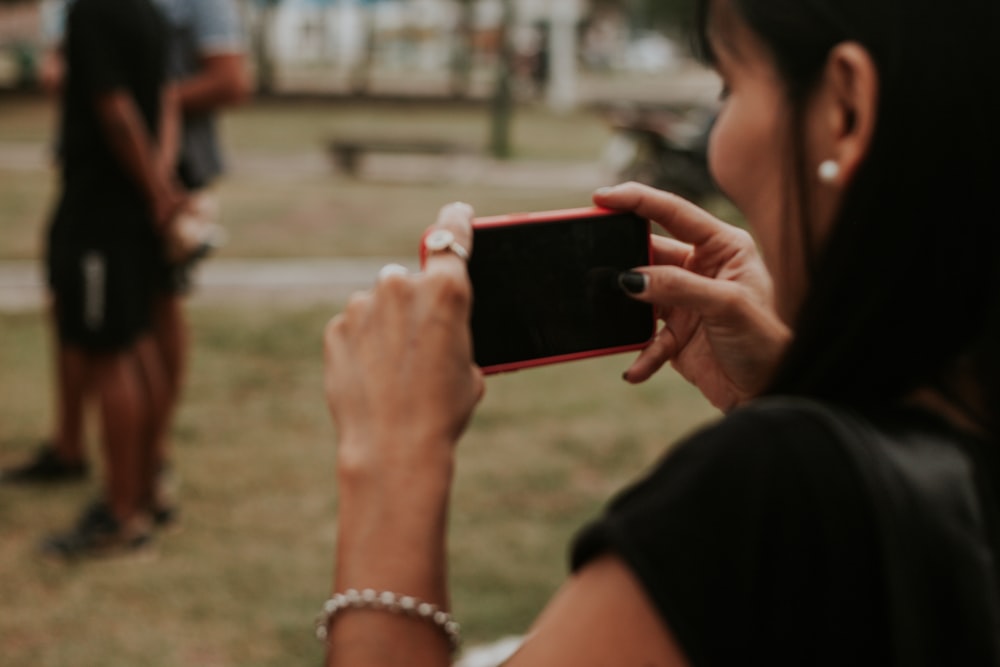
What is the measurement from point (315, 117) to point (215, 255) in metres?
14.5

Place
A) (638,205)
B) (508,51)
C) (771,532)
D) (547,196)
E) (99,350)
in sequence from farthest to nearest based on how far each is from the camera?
(508,51)
(547,196)
(99,350)
(638,205)
(771,532)

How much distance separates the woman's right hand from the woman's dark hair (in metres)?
0.40

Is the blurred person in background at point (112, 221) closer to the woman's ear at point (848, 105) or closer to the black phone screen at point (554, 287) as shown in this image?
the black phone screen at point (554, 287)

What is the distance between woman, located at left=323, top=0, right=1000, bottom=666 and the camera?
96 centimetres

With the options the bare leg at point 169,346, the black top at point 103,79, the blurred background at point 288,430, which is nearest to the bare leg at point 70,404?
the blurred background at point 288,430

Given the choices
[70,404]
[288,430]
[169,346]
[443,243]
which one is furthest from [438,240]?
[288,430]

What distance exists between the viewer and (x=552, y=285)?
153 centimetres

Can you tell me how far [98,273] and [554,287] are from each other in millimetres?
3097

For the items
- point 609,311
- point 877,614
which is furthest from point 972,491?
point 609,311

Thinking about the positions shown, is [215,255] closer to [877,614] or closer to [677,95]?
[877,614]

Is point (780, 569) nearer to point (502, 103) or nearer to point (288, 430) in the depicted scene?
point (288, 430)

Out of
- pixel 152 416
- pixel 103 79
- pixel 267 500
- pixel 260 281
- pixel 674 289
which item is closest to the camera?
pixel 674 289

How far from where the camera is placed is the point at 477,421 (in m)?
5.89

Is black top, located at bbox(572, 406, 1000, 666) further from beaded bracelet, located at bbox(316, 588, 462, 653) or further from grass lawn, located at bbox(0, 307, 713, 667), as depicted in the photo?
grass lawn, located at bbox(0, 307, 713, 667)
